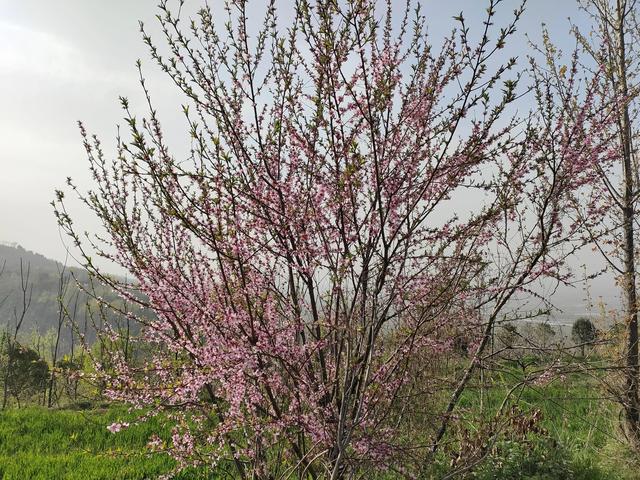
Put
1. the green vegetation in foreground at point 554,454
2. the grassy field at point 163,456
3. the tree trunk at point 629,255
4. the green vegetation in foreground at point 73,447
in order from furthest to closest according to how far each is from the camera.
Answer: the tree trunk at point 629,255 → the green vegetation in foreground at point 73,447 → the grassy field at point 163,456 → the green vegetation in foreground at point 554,454

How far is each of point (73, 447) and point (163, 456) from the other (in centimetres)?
176

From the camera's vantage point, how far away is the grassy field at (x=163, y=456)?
4.39 m

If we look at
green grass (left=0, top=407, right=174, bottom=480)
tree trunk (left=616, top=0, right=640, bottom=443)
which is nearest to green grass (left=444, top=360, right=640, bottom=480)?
tree trunk (left=616, top=0, right=640, bottom=443)

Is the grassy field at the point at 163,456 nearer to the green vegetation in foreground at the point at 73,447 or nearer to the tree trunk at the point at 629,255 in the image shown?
the green vegetation in foreground at the point at 73,447

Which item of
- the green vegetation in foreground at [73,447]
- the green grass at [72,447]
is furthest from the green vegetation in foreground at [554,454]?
the green grass at [72,447]

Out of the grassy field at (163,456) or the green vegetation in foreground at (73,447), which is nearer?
the grassy field at (163,456)

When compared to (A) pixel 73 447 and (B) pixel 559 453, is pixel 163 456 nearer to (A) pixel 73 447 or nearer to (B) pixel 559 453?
(A) pixel 73 447

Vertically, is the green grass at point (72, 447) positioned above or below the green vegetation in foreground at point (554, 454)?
below

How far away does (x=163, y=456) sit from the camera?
18.1 feet

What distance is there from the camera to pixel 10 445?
240 inches

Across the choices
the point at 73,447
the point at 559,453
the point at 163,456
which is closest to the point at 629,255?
the point at 559,453

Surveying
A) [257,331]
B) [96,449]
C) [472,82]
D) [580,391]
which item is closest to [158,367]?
[257,331]

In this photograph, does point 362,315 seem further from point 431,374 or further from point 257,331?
point 431,374

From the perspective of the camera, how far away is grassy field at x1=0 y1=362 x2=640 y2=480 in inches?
173
